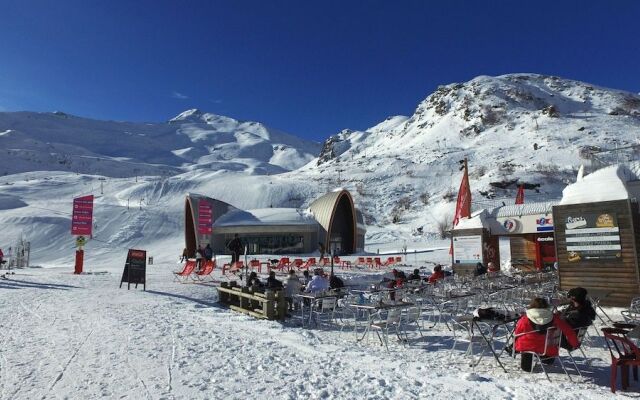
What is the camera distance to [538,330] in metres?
5.26

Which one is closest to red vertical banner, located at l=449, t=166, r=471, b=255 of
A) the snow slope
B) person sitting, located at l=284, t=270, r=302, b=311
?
the snow slope

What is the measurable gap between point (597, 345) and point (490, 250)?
12063 millimetres

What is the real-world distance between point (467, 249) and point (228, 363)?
45.3 ft

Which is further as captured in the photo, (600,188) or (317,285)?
(600,188)

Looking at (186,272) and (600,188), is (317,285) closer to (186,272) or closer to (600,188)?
(600,188)

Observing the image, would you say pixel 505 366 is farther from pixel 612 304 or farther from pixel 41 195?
pixel 41 195

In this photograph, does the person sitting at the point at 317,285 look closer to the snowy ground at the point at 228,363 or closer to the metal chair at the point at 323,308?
the metal chair at the point at 323,308

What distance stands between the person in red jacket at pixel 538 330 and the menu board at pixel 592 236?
640 cm

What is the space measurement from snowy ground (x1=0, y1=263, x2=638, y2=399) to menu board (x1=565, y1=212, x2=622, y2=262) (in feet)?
13.8

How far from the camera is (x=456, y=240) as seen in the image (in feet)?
59.8

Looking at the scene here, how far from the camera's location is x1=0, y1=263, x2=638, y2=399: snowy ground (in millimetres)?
4734

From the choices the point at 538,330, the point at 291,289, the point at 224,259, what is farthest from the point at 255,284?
the point at 224,259

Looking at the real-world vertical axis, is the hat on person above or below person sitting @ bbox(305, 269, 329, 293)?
above

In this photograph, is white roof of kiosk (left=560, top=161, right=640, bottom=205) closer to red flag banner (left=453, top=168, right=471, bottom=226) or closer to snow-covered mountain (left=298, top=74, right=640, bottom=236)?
red flag banner (left=453, top=168, right=471, bottom=226)
